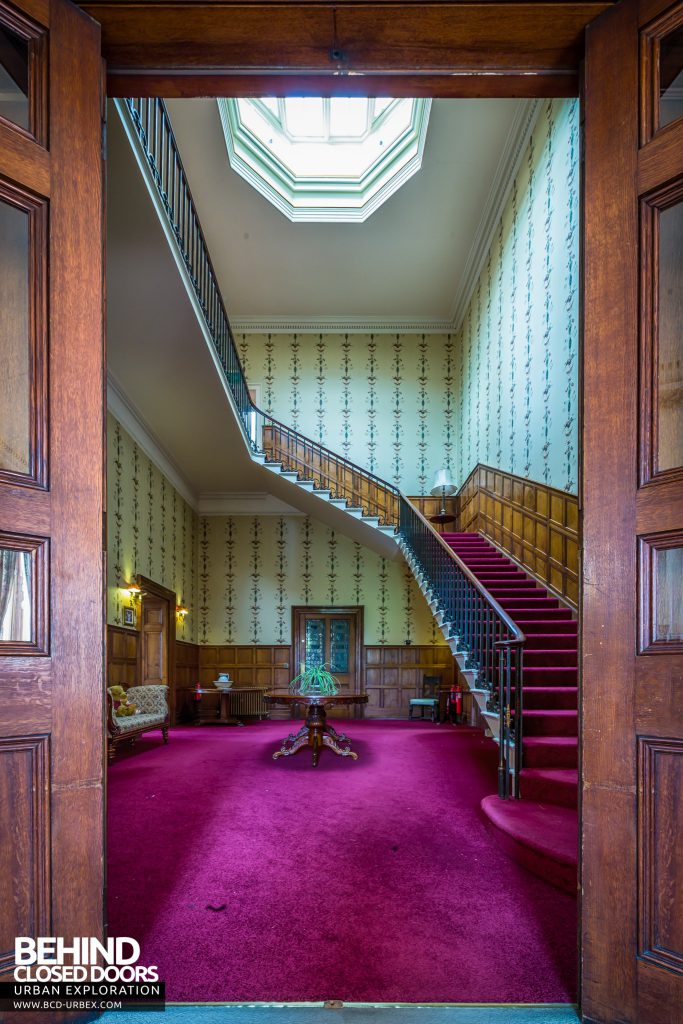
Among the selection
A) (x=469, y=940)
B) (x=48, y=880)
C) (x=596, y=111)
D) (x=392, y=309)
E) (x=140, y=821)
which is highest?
(x=392, y=309)

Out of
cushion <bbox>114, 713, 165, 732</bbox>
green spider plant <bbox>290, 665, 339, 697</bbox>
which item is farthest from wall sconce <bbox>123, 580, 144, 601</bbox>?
green spider plant <bbox>290, 665, 339, 697</bbox>

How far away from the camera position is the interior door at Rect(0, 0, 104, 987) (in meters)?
1.72

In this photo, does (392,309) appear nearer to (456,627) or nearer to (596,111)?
(456,627)

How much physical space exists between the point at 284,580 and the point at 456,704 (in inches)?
161

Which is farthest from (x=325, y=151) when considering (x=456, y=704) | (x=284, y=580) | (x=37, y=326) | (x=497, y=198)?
(x=37, y=326)

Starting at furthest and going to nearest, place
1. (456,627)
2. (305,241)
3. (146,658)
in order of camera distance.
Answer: (305,241) < (146,658) < (456,627)

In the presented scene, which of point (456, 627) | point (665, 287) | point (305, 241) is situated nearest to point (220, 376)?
point (456, 627)

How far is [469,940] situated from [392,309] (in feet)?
38.9

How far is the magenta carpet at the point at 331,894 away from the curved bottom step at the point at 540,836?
0.23ft

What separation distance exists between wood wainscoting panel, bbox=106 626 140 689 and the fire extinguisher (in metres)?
5.05

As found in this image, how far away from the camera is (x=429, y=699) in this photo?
37.1 ft

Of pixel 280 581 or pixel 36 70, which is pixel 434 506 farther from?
pixel 36 70

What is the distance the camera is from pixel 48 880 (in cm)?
173

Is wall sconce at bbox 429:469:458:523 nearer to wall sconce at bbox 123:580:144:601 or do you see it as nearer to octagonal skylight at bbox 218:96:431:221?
octagonal skylight at bbox 218:96:431:221
